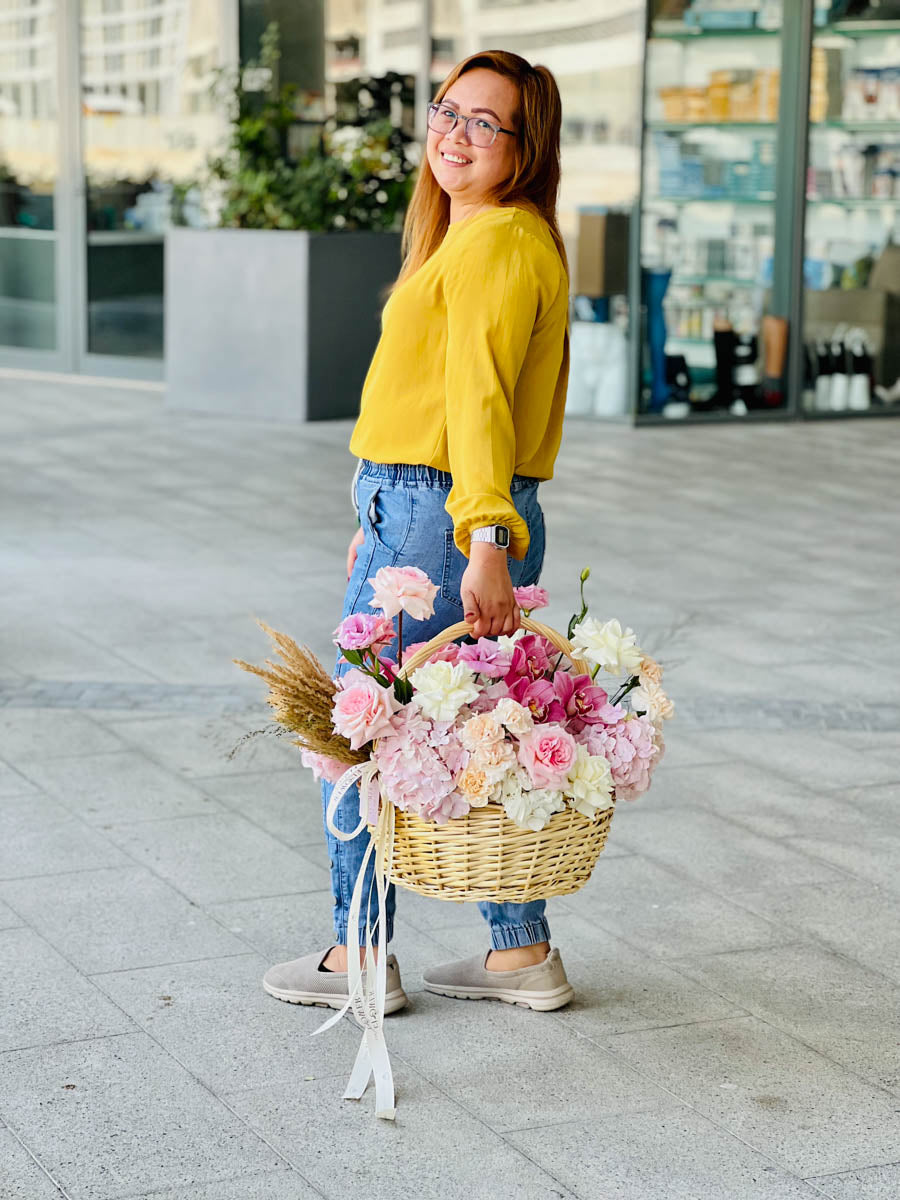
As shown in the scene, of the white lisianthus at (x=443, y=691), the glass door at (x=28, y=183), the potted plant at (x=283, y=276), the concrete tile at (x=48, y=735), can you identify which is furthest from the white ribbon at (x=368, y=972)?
the glass door at (x=28, y=183)

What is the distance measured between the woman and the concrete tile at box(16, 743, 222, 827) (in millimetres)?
1305

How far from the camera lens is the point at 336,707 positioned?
298 centimetres

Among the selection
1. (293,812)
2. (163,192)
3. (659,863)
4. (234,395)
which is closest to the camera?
(659,863)

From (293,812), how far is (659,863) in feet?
3.13

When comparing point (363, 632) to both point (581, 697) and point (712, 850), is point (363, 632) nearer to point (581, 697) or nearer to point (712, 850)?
point (581, 697)

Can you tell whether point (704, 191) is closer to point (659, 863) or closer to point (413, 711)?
point (659, 863)

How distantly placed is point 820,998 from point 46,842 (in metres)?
1.88

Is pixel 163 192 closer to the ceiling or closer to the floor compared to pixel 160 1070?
closer to the ceiling

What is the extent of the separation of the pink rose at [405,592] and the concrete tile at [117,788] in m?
1.77

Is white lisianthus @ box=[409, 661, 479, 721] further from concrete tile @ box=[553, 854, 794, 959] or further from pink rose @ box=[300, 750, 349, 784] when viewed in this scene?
concrete tile @ box=[553, 854, 794, 959]

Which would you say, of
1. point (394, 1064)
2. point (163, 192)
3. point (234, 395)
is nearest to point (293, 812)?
point (394, 1064)

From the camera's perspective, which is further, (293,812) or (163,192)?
(163,192)

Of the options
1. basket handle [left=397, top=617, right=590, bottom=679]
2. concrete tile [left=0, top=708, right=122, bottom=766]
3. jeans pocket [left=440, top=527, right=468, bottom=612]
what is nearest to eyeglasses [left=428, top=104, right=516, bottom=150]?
jeans pocket [left=440, top=527, right=468, bottom=612]

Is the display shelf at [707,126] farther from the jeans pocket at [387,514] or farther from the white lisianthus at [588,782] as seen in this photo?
the white lisianthus at [588,782]
